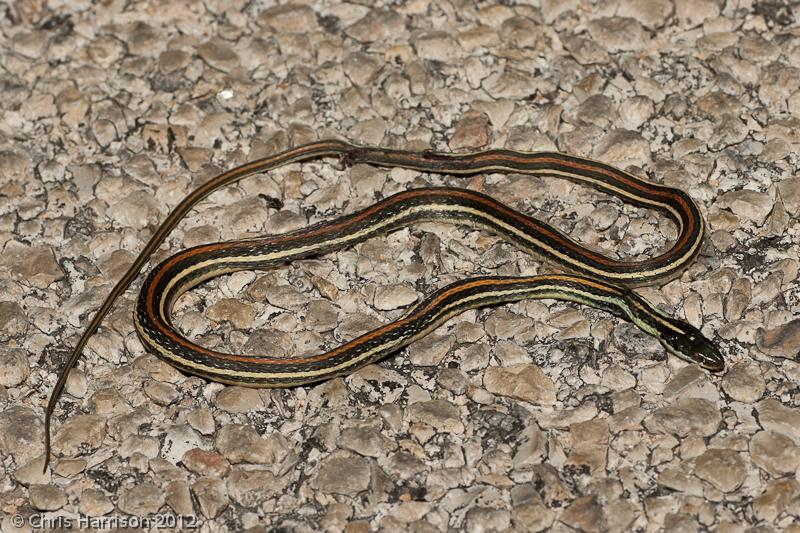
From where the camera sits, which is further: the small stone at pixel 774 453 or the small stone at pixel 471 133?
the small stone at pixel 471 133

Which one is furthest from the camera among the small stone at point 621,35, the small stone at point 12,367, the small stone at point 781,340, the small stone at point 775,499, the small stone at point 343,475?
the small stone at point 621,35

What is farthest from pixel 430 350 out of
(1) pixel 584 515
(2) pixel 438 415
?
(1) pixel 584 515

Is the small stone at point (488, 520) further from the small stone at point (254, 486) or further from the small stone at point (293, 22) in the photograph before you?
the small stone at point (293, 22)

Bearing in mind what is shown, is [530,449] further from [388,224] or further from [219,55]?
[219,55]

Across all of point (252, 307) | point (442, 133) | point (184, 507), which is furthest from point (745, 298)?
point (184, 507)

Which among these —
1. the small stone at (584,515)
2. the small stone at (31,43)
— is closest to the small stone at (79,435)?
the small stone at (584,515)
